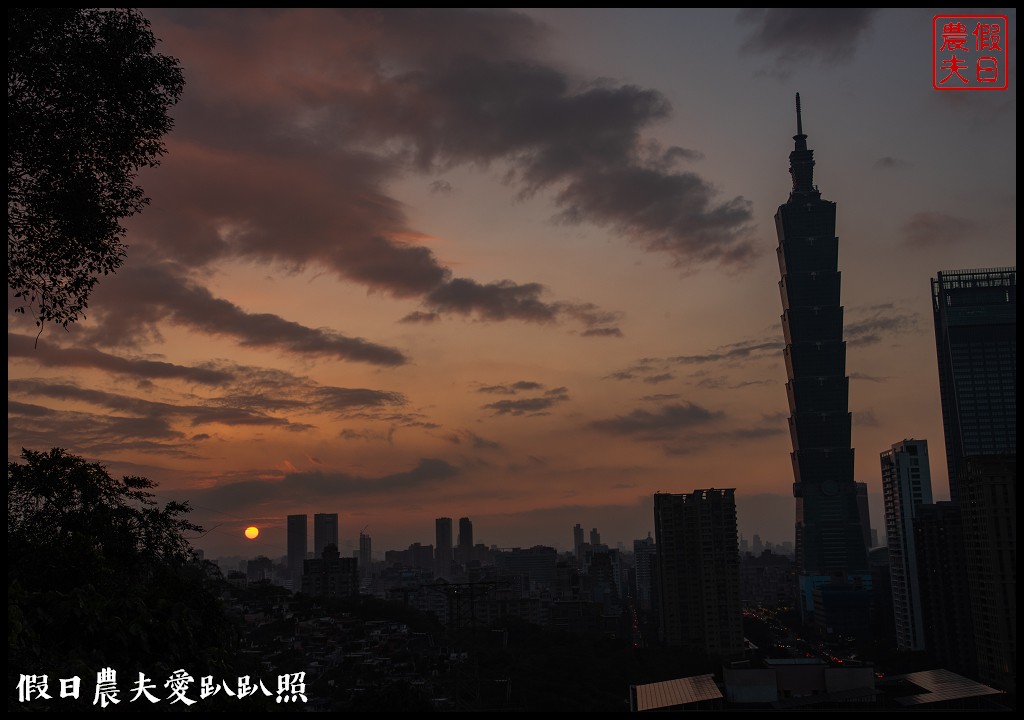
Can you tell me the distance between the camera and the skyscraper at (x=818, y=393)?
7694 cm

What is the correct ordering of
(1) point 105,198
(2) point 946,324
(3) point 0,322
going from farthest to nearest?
(2) point 946,324
(1) point 105,198
(3) point 0,322

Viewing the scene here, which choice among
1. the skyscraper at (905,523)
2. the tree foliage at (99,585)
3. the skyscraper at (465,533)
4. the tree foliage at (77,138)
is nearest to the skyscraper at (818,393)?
the skyscraper at (905,523)

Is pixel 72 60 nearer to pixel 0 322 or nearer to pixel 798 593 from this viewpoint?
pixel 0 322

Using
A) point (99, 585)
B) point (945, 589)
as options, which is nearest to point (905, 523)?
point (945, 589)

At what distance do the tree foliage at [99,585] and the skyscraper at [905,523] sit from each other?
38841 mm

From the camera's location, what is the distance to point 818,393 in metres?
77.6

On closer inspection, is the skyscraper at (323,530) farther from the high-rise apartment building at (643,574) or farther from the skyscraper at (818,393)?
the skyscraper at (818,393)

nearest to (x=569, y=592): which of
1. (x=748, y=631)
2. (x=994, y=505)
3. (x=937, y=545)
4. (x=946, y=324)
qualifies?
(x=748, y=631)

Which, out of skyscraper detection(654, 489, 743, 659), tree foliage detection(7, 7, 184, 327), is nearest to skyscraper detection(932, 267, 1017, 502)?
skyscraper detection(654, 489, 743, 659)

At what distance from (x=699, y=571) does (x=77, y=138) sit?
3770 cm

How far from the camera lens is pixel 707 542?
131 feet

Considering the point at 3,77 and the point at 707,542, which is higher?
the point at 3,77

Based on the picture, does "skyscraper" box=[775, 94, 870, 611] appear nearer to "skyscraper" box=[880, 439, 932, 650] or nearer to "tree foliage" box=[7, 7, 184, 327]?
"skyscraper" box=[880, 439, 932, 650]

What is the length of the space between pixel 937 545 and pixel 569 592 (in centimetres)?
2002
